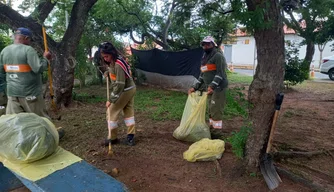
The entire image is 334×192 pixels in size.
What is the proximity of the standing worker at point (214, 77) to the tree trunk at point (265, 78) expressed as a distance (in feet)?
4.15

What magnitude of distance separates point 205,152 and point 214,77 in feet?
4.33

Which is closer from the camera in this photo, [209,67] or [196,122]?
[196,122]

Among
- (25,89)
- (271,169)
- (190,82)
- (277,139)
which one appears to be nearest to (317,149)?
(277,139)

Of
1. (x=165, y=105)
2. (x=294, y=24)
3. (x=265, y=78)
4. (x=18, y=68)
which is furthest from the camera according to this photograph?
(x=294, y=24)

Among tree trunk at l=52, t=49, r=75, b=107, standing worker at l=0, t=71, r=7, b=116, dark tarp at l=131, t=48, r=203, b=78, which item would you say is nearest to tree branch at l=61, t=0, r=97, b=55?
tree trunk at l=52, t=49, r=75, b=107

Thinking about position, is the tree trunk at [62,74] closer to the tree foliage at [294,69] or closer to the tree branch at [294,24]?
the tree foliage at [294,69]

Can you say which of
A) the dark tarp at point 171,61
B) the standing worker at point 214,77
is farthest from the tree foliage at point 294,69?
the standing worker at point 214,77

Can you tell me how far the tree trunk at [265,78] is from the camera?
8.79ft

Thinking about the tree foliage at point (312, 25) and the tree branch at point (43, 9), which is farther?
the tree foliage at point (312, 25)

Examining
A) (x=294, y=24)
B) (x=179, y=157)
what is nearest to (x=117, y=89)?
(x=179, y=157)

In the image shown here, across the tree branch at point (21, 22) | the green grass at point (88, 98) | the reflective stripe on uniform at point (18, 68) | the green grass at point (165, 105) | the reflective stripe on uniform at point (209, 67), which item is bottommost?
the green grass at point (165, 105)

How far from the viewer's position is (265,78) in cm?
277

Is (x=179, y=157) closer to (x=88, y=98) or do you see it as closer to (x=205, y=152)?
(x=205, y=152)

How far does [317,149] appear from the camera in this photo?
3998 millimetres
